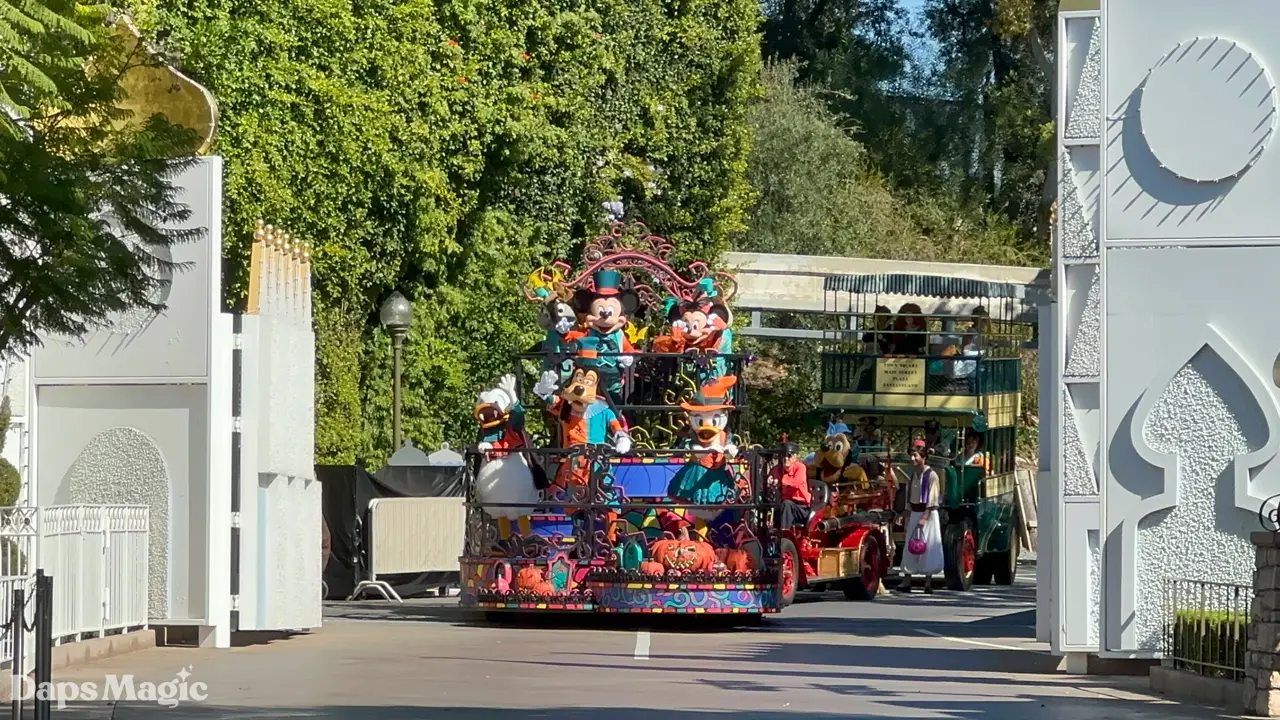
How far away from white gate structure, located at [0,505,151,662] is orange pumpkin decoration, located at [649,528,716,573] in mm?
5610

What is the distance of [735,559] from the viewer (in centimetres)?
2148

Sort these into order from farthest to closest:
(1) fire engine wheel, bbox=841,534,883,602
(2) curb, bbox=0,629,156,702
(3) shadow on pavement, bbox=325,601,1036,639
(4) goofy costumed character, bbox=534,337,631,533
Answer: (1) fire engine wheel, bbox=841,534,883,602
(4) goofy costumed character, bbox=534,337,631,533
(3) shadow on pavement, bbox=325,601,1036,639
(2) curb, bbox=0,629,156,702

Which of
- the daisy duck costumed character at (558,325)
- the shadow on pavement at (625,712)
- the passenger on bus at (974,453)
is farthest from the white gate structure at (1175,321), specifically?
the passenger on bus at (974,453)

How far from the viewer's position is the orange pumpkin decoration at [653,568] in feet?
69.6

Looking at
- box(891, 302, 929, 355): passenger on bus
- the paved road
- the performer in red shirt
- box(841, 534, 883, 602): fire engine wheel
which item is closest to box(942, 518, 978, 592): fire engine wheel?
box(841, 534, 883, 602): fire engine wheel

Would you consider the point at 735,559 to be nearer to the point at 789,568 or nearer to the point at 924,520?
the point at 789,568

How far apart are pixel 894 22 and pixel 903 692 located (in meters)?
45.9

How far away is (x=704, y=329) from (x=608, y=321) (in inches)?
42.9

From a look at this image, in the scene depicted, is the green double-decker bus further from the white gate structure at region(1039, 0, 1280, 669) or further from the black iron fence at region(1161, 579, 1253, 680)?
the black iron fence at region(1161, 579, 1253, 680)

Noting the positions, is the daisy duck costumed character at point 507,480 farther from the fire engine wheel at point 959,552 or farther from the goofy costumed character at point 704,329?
the fire engine wheel at point 959,552

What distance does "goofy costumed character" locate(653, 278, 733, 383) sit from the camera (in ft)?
77.4

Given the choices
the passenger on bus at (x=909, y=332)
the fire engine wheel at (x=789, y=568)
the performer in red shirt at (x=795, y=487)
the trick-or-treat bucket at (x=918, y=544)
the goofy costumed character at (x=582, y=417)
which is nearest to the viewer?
the goofy costumed character at (x=582, y=417)

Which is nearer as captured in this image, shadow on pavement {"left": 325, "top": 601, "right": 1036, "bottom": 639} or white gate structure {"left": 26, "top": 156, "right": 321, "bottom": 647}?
white gate structure {"left": 26, "top": 156, "right": 321, "bottom": 647}

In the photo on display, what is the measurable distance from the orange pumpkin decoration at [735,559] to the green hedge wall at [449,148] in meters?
10.4
